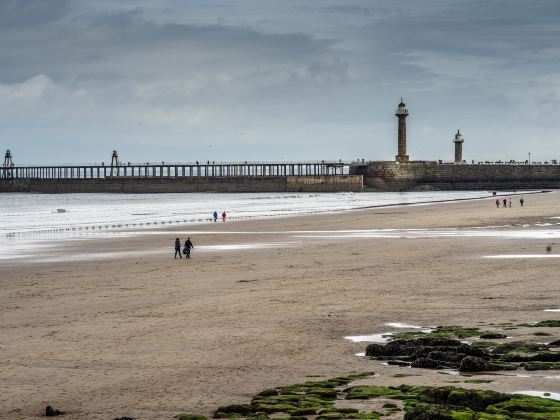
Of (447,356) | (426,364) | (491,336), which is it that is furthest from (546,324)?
(426,364)

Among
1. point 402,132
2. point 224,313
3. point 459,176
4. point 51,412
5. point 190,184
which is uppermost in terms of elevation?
point 402,132

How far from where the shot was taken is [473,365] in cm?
1135

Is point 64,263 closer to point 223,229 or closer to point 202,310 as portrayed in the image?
point 202,310

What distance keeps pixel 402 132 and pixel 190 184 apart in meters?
43.7

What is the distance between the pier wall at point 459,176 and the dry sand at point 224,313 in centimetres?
10194

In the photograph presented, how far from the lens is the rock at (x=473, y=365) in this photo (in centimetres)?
1135

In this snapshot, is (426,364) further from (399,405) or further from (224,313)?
(224,313)

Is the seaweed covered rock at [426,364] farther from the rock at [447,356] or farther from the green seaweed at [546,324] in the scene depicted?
the green seaweed at [546,324]

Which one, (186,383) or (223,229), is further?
(223,229)

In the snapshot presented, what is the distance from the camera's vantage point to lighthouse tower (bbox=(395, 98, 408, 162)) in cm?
13125

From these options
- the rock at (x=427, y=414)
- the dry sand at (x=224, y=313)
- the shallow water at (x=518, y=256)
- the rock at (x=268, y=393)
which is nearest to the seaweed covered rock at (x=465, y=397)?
the rock at (x=427, y=414)

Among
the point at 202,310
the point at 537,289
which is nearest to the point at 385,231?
the point at 537,289

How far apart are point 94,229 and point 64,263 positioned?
19295 mm

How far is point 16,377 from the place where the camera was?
11375 millimetres
